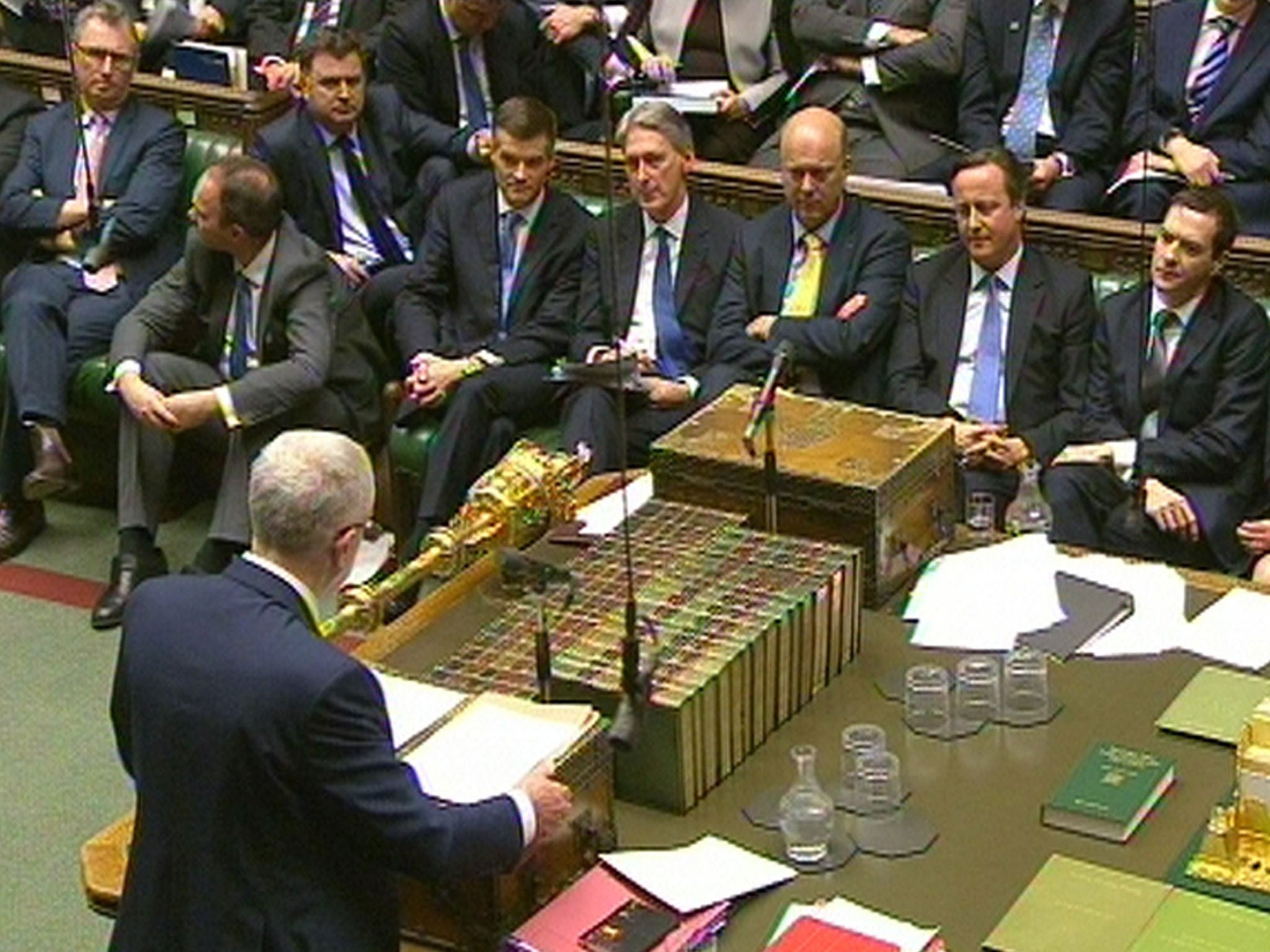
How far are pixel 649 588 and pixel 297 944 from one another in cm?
100

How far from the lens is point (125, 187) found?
6777mm

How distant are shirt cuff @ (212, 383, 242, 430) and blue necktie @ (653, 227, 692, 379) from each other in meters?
1.04

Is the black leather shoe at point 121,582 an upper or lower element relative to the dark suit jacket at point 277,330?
lower

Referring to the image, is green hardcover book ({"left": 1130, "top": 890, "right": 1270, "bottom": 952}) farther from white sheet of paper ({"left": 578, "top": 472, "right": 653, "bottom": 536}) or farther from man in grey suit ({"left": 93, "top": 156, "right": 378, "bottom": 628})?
man in grey suit ({"left": 93, "top": 156, "right": 378, "bottom": 628})

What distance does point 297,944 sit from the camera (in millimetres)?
3129

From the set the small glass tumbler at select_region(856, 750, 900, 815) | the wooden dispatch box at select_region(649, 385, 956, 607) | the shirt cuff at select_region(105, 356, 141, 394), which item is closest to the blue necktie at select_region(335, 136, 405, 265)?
the shirt cuff at select_region(105, 356, 141, 394)

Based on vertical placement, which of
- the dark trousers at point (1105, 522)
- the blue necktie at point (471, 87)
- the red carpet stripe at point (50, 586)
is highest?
the blue necktie at point (471, 87)

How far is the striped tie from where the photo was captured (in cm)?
624

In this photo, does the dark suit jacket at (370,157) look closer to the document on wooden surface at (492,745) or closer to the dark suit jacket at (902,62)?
the dark suit jacket at (902,62)

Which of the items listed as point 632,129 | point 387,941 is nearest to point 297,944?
point 387,941

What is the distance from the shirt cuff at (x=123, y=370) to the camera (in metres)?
6.10

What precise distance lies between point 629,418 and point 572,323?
0.42 m

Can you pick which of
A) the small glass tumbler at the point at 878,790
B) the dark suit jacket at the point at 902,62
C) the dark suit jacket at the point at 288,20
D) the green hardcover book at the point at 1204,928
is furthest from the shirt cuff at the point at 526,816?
the dark suit jacket at the point at 288,20

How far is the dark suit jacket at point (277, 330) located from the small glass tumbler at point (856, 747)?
262 centimetres
